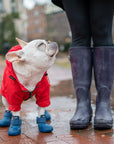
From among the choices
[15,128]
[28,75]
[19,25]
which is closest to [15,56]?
[28,75]

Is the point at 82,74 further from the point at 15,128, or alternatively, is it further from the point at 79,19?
the point at 15,128

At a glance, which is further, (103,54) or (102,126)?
(103,54)

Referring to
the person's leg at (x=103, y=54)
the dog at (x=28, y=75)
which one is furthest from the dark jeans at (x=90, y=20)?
the dog at (x=28, y=75)

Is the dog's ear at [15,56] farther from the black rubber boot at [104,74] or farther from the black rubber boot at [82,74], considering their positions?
the black rubber boot at [104,74]

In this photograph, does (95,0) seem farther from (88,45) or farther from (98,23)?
(88,45)

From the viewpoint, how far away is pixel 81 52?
2.06m

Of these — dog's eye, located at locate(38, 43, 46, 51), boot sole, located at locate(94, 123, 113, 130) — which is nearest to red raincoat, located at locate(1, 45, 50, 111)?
dog's eye, located at locate(38, 43, 46, 51)

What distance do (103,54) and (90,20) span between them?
0.91 ft

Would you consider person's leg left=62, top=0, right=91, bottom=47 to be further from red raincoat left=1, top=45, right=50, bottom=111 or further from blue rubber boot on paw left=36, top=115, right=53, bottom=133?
blue rubber boot on paw left=36, top=115, right=53, bottom=133

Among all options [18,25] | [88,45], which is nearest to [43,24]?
[18,25]

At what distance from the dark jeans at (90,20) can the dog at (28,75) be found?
39cm

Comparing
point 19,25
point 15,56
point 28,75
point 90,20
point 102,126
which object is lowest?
point 19,25

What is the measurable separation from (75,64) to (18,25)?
87.2ft

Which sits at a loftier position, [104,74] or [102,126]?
[104,74]
